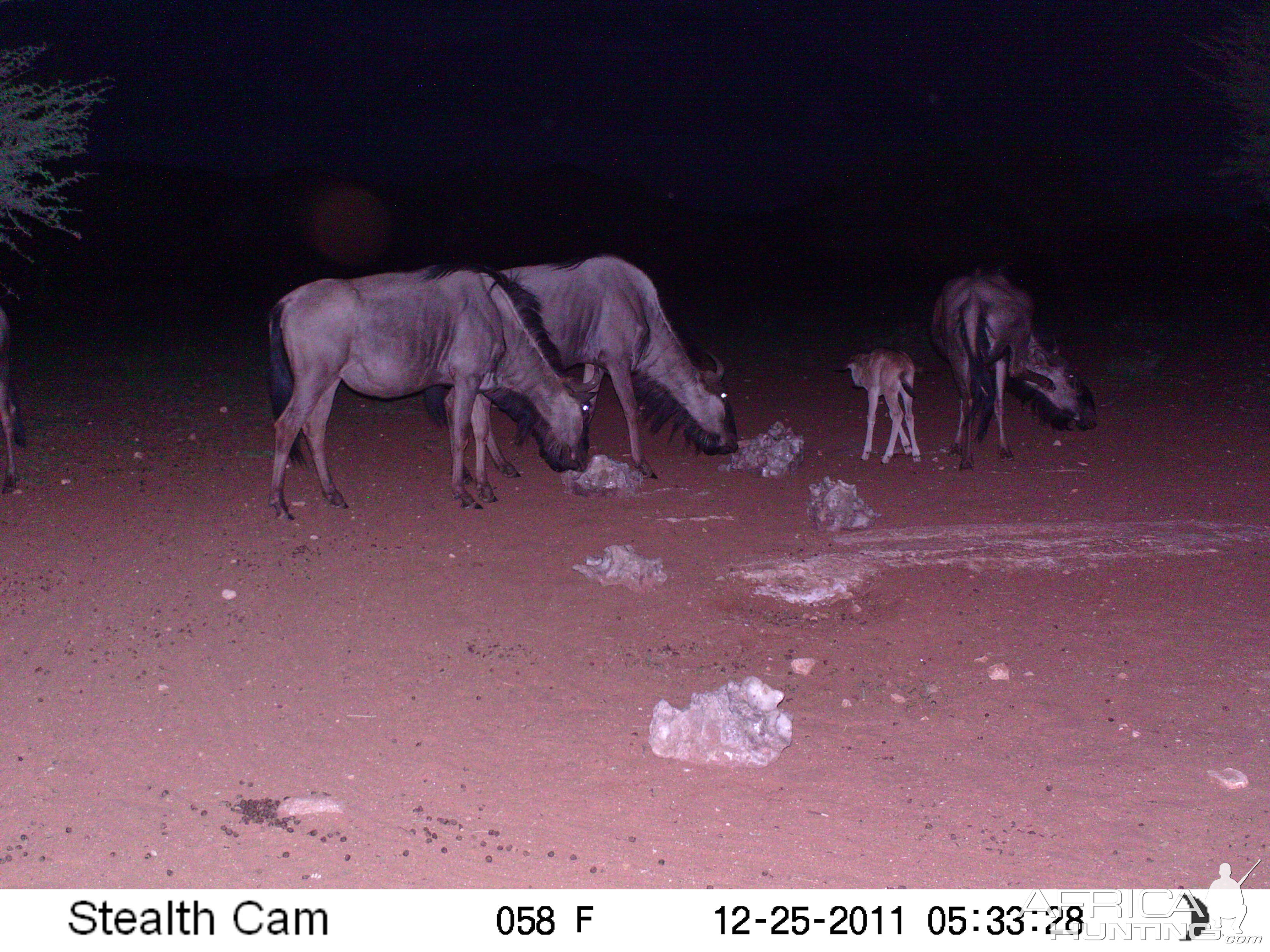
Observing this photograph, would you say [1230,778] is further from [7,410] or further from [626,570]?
[7,410]

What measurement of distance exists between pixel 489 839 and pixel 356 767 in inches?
37.3

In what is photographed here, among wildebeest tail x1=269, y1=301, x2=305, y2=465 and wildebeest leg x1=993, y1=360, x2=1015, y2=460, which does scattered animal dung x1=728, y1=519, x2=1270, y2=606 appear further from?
wildebeest tail x1=269, y1=301, x2=305, y2=465

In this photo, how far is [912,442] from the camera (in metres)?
11.4

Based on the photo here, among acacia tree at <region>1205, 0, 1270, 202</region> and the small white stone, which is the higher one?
acacia tree at <region>1205, 0, 1270, 202</region>

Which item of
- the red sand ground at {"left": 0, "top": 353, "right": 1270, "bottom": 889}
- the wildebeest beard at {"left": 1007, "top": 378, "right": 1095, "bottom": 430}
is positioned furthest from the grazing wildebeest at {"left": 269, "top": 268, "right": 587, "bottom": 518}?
the wildebeest beard at {"left": 1007, "top": 378, "right": 1095, "bottom": 430}

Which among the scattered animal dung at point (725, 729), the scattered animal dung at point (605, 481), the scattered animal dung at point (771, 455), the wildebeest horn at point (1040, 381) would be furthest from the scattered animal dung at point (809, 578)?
the wildebeest horn at point (1040, 381)

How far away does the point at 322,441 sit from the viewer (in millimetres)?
9633

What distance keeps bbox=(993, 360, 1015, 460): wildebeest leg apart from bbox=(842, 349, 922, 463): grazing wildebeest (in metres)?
0.82

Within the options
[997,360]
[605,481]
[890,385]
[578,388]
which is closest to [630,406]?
[578,388]

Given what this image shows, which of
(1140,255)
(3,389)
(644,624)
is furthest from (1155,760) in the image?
(1140,255)

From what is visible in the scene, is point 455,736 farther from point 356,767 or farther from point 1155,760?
point 1155,760

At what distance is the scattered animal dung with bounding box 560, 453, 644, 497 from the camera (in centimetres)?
998

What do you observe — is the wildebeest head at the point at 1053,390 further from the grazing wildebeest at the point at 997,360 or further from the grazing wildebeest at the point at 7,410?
the grazing wildebeest at the point at 7,410

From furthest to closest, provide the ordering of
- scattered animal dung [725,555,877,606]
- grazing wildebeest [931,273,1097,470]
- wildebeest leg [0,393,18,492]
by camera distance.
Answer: grazing wildebeest [931,273,1097,470] < wildebeest leg [0,393,18,492] < scattered animal dung [725,555,877,606]
